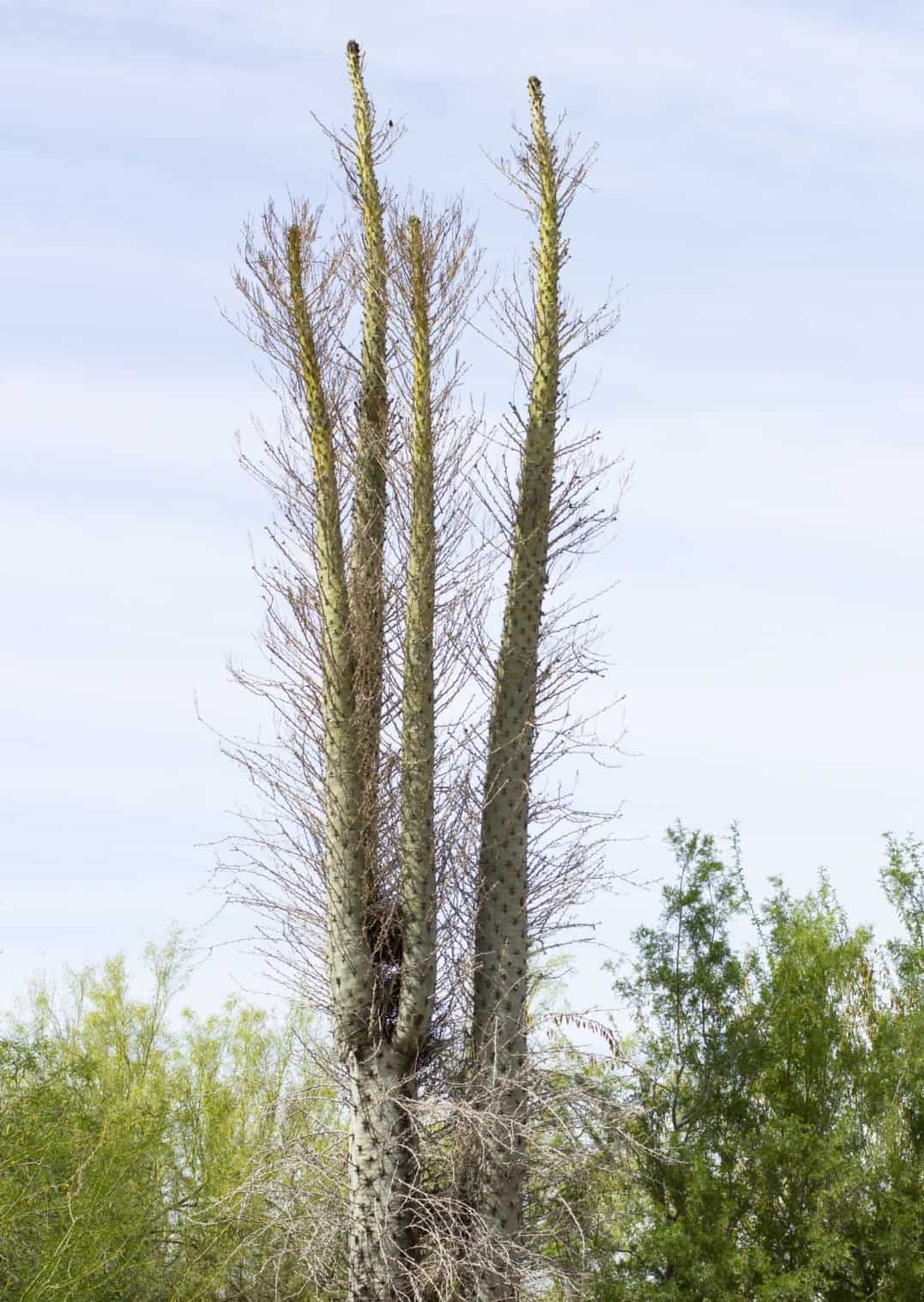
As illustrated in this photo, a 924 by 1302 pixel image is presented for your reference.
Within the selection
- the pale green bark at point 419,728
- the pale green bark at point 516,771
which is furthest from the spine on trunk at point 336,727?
the pale green bark at point 516,771

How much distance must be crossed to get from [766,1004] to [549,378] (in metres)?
5.70

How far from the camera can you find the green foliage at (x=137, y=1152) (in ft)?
32.4

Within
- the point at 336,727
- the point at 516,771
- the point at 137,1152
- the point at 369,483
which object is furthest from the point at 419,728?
the point at 137,1152

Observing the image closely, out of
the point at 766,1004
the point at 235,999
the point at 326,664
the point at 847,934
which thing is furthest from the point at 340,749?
the point at 235,999

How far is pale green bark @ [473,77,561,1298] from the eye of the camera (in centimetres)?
975

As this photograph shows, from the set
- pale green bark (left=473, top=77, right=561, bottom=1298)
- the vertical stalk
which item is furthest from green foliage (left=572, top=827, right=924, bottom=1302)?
the vertical stalk

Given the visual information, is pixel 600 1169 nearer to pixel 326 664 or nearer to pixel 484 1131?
pixel 484 1131

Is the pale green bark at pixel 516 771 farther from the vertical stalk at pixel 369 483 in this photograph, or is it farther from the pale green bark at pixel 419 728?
the vertical stalk at pixel 369 483

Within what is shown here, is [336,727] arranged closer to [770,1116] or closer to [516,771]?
[516,771]

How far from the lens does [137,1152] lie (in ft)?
36.7

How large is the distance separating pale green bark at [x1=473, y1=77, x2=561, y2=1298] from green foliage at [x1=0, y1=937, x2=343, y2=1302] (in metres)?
1.37

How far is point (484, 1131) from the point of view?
31.3 ft

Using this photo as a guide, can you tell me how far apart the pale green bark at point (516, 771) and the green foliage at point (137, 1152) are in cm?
137

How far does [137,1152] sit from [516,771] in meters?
4.02
